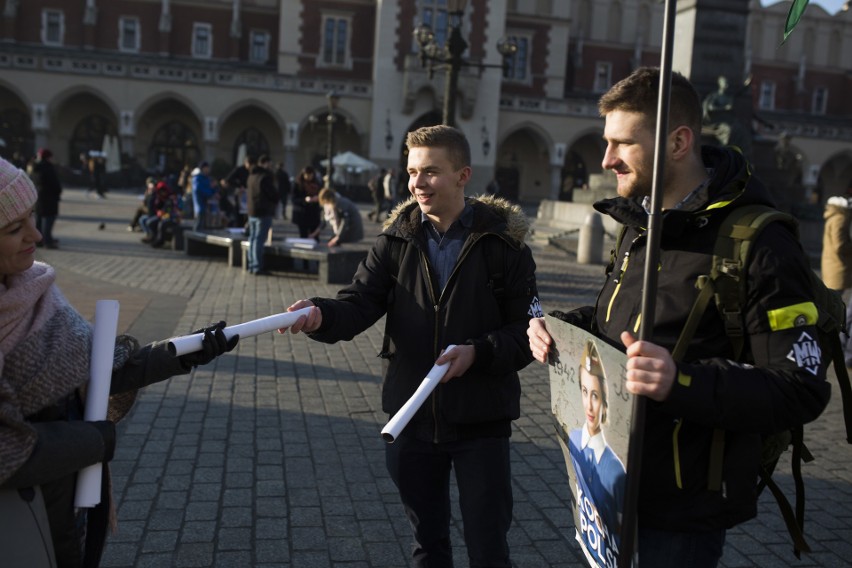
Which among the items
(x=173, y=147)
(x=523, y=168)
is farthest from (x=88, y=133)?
(x=523, y=168)

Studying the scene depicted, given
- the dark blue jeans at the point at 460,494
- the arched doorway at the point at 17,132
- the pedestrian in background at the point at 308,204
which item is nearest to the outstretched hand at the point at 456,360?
the dark blue jeans at the point at 460,494

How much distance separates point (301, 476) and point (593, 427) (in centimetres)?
300

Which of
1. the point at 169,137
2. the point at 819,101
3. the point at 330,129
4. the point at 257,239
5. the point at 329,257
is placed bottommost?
the point at 329,257

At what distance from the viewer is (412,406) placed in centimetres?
248

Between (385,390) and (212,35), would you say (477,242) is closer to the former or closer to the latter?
(385,390)

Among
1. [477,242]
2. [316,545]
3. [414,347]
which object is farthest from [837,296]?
[316,545]

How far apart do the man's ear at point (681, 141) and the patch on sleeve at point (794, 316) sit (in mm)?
482

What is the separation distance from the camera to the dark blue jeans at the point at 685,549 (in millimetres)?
2143

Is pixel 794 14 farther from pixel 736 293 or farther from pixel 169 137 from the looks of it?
pixel 169 137

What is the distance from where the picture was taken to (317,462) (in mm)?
5078

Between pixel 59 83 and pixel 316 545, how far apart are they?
43.2 meters

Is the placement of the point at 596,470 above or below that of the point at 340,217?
below

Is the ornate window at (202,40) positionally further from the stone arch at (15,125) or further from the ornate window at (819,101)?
the ornate window at (819,101)

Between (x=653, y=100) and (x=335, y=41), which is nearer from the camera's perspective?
(x=653, y=100)
